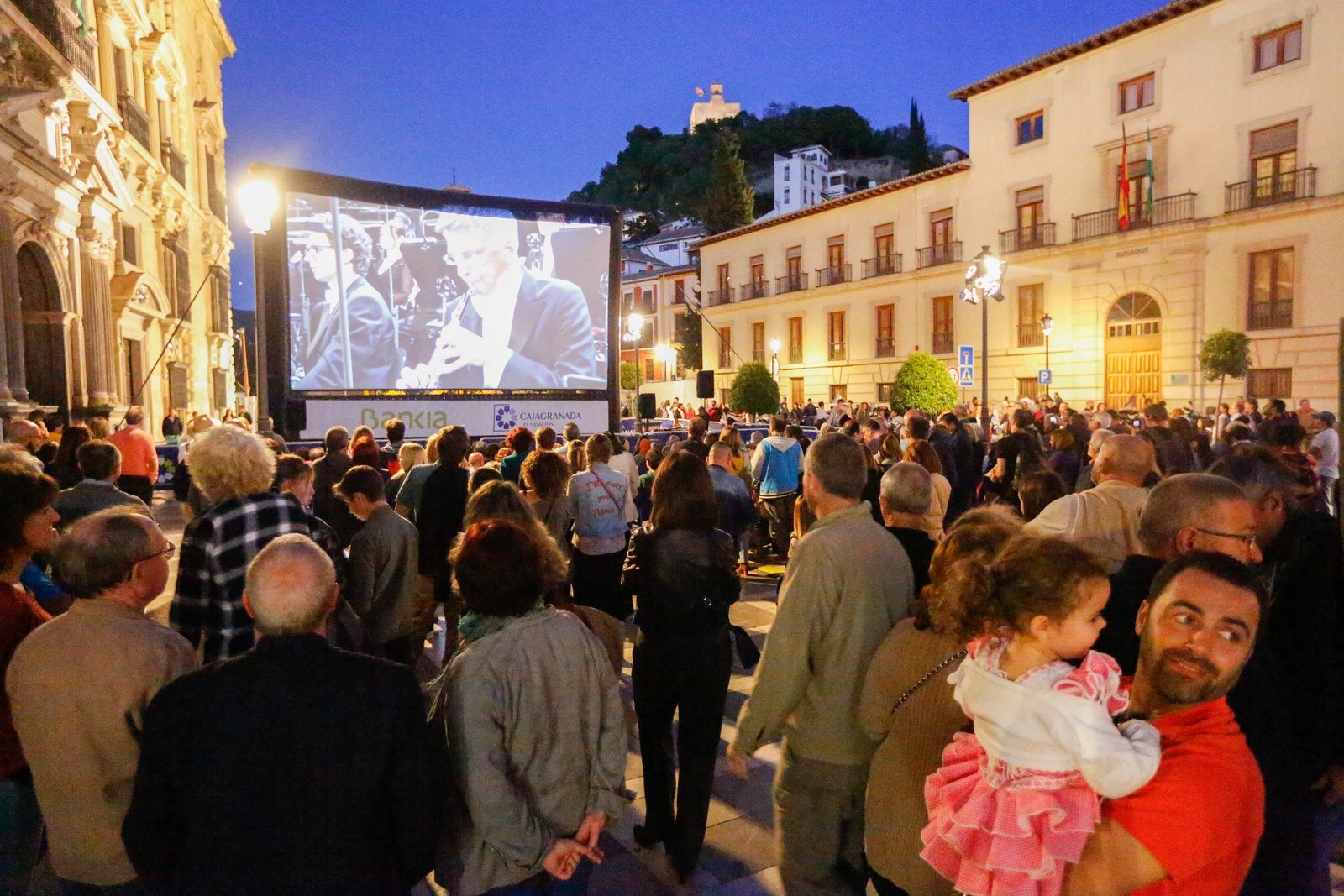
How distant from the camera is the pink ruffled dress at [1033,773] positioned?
1440 millimetres

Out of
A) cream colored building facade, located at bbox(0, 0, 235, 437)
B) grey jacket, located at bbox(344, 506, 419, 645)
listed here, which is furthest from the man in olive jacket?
cream colored building facade, located at bbox(0, 0, 235, 437)

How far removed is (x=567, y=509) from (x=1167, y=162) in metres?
24.5

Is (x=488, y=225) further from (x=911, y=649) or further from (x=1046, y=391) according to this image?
(x=1046, y=391)

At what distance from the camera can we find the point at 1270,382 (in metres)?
21.2

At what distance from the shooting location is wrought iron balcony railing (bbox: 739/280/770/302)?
3567 cm

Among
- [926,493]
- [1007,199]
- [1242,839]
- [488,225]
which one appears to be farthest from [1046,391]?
[1242,839]

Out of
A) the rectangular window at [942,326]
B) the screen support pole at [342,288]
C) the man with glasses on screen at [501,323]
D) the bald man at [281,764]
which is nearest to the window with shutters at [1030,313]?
the rectangular window at [942,326]

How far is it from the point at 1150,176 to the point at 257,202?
22694 mm

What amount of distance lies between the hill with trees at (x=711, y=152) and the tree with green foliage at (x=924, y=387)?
3956cm

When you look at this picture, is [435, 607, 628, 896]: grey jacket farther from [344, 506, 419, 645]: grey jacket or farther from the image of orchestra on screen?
the image of orchestra on screen

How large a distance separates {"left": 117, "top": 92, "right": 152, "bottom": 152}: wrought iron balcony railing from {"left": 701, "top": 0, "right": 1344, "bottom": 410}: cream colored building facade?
22108mm

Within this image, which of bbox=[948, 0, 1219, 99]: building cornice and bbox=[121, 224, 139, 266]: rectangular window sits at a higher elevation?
bbox=[948, 0, 1219, 99]: building cornice

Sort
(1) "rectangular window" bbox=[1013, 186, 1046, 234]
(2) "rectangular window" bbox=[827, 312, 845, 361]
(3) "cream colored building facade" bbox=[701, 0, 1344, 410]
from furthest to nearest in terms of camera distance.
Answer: (2) "rectangular window" bbox=[827, 312, 845, 361] < (1) "rectangular window" bbox=[1013, 186, 1046, 234] < (3) "cream colored building facade" bbox=[701, 0, 1344, 410]

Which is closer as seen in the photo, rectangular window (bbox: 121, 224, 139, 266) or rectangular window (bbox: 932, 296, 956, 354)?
rectangular window (bbox: 121, 224, 139, 266)
